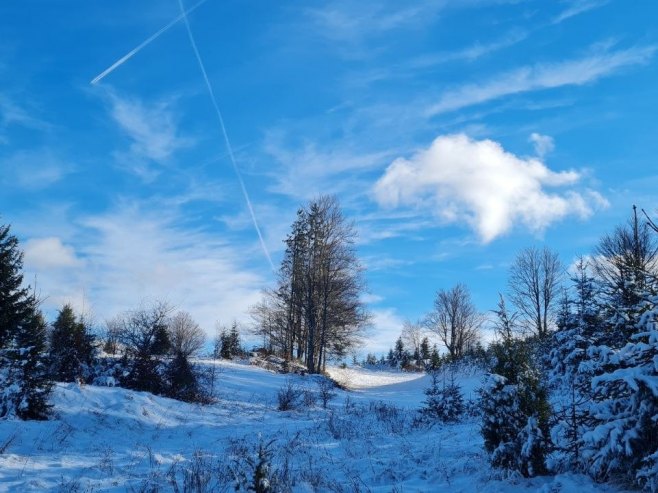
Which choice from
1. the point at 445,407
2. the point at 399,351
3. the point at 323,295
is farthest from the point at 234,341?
the point at 399,351

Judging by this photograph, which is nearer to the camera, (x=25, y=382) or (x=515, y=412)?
(x=515, y=412)

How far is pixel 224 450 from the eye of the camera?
9.73 metres

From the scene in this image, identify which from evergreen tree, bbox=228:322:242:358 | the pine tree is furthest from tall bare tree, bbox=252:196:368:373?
the pine tree

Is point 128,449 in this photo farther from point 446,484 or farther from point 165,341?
point 165,341

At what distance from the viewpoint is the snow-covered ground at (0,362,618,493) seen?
6.48 m

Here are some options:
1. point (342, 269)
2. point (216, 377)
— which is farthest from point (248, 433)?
point (342, 269)

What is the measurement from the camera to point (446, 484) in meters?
6.68

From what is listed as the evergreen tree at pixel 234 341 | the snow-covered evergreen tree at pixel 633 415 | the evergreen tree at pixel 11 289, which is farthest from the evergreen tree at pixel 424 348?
the snow-covered evergreen tree at pixel 633 415

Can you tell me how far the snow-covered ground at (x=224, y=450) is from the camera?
6.48 meters

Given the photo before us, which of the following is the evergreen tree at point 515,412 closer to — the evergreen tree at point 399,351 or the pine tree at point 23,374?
the pine tree at point 23,374

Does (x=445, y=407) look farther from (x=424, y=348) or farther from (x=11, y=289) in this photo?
(x=424, y=348)

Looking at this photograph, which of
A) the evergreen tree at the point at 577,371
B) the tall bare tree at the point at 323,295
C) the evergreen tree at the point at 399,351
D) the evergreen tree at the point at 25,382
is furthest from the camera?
the evergreen tree at the point at 399,351

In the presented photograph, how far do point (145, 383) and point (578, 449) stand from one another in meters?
14.2

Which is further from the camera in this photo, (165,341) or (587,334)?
(165,341)
